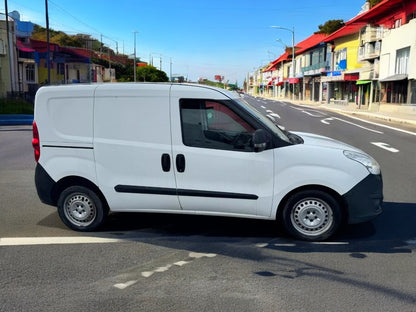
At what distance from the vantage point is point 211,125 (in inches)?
202

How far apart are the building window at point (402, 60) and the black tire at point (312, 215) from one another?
3140cm

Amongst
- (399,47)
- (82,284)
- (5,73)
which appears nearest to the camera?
(82,284)

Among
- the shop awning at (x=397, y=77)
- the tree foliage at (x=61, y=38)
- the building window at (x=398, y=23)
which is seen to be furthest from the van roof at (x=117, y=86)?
the tree foliage at (x=61, y=38)

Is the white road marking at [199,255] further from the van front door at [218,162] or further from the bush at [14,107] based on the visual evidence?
the bush at [14,107]

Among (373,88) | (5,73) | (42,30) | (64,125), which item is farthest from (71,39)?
(64,125)

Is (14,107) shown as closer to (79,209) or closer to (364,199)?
(79,209)

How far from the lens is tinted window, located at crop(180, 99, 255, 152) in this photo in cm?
504

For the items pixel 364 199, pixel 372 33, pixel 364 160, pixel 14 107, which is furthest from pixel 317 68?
pixel 364 199

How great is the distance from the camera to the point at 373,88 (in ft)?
134

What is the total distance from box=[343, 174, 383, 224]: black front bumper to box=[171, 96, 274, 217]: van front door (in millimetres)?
929

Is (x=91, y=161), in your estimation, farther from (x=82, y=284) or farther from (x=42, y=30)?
(x=42, y=30)

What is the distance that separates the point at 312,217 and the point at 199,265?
4.99 feet

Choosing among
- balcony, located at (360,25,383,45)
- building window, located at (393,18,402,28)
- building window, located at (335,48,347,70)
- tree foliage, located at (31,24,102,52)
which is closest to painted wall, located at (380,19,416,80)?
building window, located at (393,18,402,28)

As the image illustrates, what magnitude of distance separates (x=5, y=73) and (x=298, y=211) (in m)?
39.8
